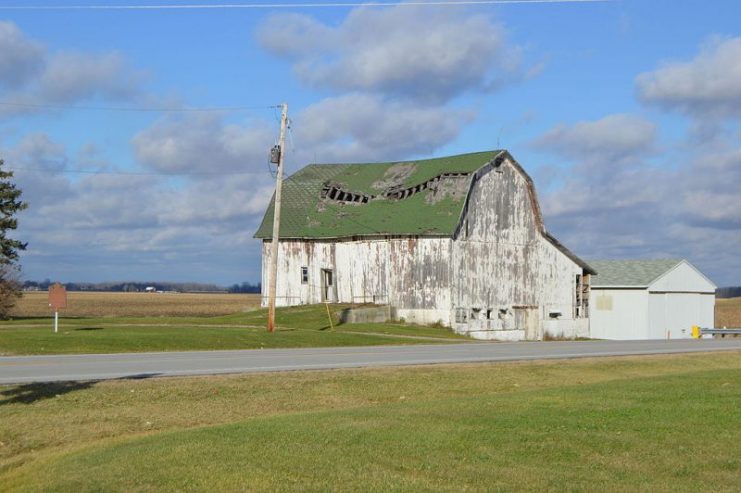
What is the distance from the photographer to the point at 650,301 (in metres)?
59.2

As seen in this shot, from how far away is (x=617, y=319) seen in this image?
199 ft

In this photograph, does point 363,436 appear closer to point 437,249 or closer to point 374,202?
point 437,249

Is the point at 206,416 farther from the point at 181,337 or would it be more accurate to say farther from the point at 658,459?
the point at 181,337

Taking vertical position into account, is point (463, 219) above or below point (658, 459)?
above

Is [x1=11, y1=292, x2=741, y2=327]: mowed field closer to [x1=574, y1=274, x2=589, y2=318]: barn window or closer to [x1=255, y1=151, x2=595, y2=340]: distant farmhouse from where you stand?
[x1=255, y1=151, x2=595, y2=340]: distant farmhouse

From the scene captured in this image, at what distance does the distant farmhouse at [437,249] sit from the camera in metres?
51.4

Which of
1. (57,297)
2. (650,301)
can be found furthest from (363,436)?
(650,301)

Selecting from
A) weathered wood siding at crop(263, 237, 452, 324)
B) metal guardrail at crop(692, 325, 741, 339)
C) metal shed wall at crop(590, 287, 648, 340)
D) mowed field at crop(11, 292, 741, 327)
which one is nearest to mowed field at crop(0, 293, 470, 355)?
weathered wood siding at crop(263, 237, 452, 324)

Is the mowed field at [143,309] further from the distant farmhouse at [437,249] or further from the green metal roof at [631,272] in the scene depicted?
the green metal roof at [631,272]

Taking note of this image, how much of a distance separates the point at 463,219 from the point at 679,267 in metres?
18.3

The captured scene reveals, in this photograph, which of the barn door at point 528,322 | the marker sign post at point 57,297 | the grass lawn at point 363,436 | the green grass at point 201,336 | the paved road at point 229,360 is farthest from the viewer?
the barn door at point 528,322

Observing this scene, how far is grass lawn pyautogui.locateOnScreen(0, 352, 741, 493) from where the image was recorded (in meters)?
9.98

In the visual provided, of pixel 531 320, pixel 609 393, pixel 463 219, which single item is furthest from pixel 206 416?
pixel 531 320

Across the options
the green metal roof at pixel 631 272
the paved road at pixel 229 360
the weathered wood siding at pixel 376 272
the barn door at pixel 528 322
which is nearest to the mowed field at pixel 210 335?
the weathered wood siding at pixel 376 272
